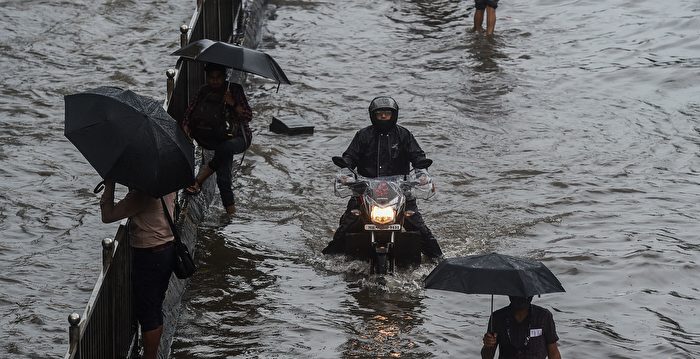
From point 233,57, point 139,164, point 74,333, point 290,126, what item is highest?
point 139,164

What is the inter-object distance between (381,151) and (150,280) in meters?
3.94

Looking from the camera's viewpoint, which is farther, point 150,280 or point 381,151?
point 381,151

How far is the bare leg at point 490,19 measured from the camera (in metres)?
22.4

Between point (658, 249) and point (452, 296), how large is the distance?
110 inches

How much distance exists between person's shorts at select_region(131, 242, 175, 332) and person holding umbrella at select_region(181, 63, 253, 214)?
3.19 m

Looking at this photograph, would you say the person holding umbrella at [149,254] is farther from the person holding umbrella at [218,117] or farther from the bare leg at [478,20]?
the bare leg at [478,20]

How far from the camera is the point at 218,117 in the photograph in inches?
470

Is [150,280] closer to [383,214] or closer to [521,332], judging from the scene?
[521,332]

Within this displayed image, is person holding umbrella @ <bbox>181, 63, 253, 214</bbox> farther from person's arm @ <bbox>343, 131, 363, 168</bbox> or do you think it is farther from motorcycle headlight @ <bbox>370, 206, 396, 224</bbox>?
motorcycle headlight @ <bbox>370, 206, 396, 224</bbox>

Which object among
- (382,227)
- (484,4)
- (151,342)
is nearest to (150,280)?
(151,342)

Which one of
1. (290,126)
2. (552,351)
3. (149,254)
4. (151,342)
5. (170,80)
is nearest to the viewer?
(552,351)

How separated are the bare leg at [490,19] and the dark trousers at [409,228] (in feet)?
36.7

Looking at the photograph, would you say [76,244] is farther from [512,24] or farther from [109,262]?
[512,24]

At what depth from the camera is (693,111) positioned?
18.8 m
